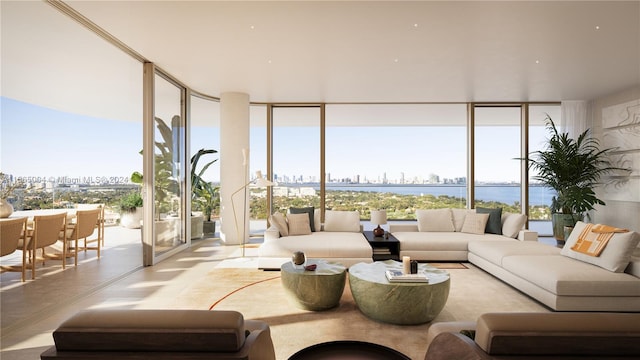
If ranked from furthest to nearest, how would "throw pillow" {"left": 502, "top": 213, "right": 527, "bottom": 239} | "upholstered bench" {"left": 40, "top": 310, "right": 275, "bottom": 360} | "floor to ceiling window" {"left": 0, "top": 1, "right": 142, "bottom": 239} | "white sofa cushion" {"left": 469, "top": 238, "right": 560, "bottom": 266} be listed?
"throw pillow" {"left": 502, "top": 213, "right": 527, "bottom": 239} → "white sofa cushion" {"left": 469, "top": 238, "right": 560, "bottom": 266} → "floor to ceiling window" {"left": 0, "top": 1, "right": 142, "bottom": 239} → "upholstered bench" {"left": 40, "top": 310, "right": 275, "bottom": 360}

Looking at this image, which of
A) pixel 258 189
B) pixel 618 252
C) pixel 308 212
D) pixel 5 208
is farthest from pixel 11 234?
pixel 618 252

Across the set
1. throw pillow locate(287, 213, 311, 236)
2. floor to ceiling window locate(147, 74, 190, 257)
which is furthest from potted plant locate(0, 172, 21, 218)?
throw pillow locate(287, 213, 311, 236)

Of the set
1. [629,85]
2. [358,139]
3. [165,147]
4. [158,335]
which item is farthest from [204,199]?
[629,85]

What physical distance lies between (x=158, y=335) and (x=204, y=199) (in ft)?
22.3

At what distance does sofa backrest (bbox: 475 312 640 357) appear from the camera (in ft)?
4.33

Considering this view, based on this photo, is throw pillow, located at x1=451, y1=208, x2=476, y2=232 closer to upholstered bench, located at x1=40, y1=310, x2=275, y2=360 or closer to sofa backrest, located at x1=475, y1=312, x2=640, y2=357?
sofa backrest, located at x1=475, y1=312, x2=640, y2=357

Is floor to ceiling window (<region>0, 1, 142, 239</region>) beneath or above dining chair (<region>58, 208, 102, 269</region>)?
above

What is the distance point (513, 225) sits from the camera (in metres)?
5.44

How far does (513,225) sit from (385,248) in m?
2.19

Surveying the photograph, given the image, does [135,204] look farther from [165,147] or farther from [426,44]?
[426,44]

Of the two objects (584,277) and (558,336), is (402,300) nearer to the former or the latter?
(558,336)

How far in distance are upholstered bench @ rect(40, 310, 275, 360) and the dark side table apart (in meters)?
4.00

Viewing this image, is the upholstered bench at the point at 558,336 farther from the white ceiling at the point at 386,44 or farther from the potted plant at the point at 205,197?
the potted plant at the point at 205,197

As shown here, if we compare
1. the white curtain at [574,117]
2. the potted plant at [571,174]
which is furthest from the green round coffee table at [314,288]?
the white curtain at [574,117]
